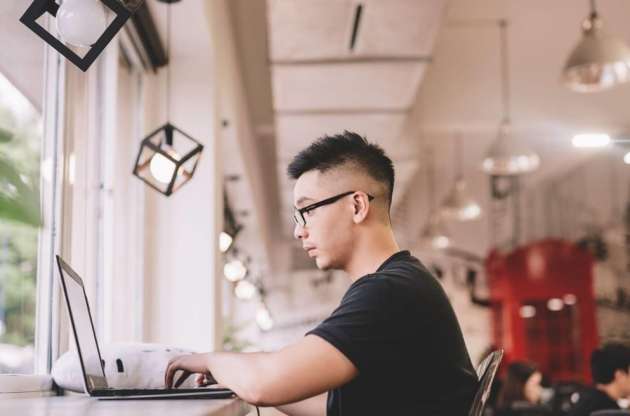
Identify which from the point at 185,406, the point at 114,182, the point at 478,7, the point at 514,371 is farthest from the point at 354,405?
the point at 514,371

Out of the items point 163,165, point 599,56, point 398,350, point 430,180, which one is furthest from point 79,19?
point 430,180

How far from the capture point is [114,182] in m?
3.67

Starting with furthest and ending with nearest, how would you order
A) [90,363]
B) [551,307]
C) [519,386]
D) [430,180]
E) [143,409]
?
1. [551,307]
2. [430,180]
3. [519,386]
4. [90,363]
5. [143,409]

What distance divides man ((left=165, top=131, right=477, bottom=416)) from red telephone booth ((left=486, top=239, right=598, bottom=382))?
41.5 ft

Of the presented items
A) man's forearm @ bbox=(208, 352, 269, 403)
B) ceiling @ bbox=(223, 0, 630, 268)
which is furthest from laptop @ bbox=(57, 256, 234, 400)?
ceiling @ bbox=(223, 0, 630, 268)

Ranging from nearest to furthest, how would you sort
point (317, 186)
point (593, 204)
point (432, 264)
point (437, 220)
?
point (317, 186) < point (437, 220) < point (593, 204) < point (432, 264)

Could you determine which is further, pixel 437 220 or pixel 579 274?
pixel 579 274

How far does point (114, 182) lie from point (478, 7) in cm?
352

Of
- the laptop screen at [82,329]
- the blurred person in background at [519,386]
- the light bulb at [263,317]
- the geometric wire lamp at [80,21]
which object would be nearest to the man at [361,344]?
the laptop screen at [82,329]

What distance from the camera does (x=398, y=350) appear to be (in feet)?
4.87

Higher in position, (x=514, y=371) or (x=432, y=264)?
(x=432, y=264)

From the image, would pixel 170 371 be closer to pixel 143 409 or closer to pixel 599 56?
pixel 143 409

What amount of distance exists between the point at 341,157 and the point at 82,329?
0.73 metres

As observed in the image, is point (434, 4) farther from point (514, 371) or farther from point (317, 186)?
point (514, 371)
